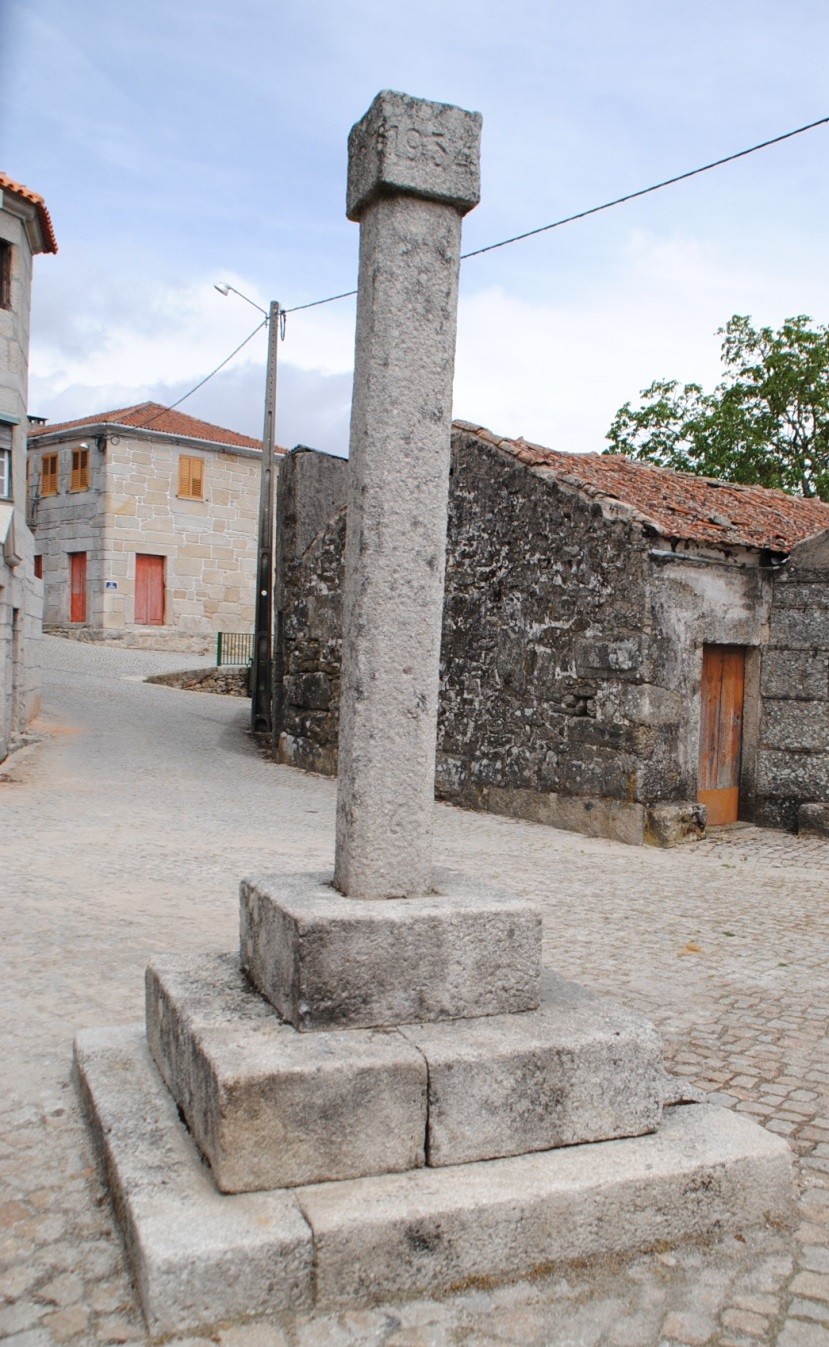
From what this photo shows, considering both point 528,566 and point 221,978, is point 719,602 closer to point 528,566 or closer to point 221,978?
point 528,566

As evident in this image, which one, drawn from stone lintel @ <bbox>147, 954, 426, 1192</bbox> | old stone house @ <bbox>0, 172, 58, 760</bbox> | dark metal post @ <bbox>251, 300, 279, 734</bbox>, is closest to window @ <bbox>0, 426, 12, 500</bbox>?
old stone house @ <bbox>0, 172, 58, 760</bbox>

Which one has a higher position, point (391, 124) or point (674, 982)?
point (391, 124)

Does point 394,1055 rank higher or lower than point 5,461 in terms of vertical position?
lower

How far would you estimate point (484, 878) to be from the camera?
7156mm

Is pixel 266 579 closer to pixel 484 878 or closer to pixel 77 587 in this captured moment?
pixel 484 878

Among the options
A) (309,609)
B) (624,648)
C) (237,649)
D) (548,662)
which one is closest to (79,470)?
(237,649)

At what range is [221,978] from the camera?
316 cm

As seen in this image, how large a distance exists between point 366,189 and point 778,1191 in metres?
2.92

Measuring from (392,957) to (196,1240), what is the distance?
2.65 ft

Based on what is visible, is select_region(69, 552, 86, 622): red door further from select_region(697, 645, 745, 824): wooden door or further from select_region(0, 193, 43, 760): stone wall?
select_region(697, 645, 745, 824): wooden door

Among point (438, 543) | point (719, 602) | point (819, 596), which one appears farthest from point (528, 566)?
point (438, 543)

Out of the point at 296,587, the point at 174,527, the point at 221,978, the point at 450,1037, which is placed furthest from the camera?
the point at 174,527

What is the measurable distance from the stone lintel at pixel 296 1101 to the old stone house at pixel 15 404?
9.82 metres

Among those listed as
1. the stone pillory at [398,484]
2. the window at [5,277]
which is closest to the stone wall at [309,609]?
the window at [5,277]
